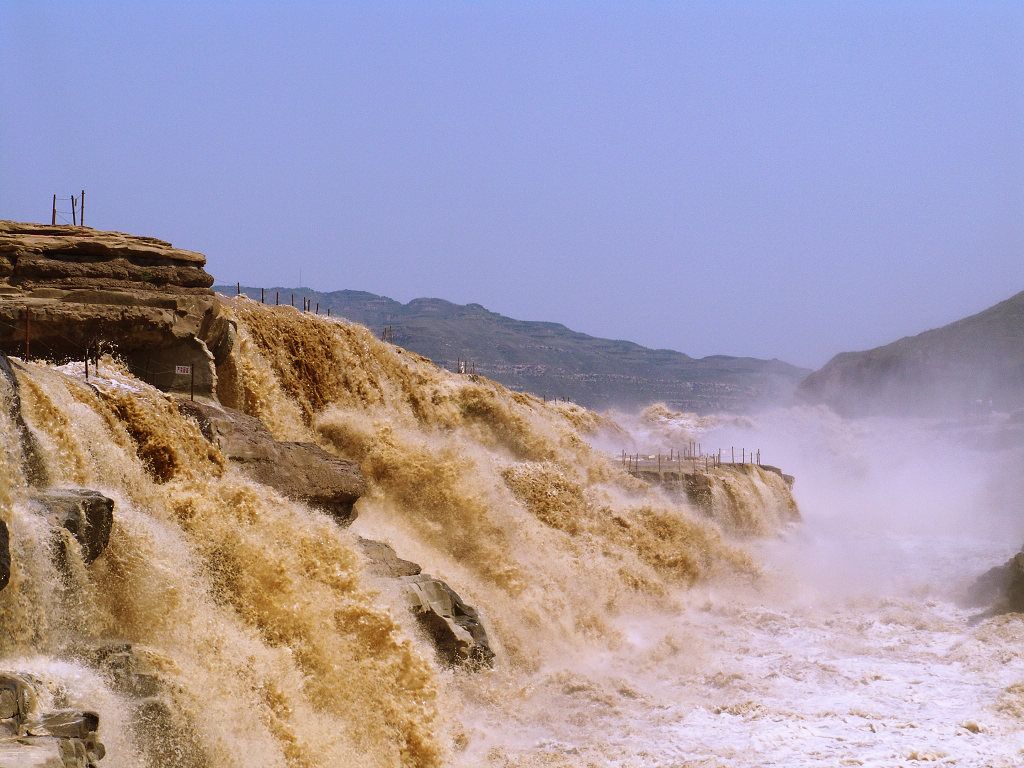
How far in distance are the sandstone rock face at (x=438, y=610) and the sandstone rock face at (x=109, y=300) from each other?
121 inches

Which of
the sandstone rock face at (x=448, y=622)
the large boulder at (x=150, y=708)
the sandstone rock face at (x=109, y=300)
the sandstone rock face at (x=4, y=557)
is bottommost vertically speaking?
the sandstone rock face at (x=448, y=622)

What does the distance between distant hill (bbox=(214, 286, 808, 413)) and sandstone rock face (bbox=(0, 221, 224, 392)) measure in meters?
72.9

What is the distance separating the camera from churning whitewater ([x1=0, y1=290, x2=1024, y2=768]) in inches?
257

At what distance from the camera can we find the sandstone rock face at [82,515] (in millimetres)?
6180

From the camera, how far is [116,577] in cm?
664

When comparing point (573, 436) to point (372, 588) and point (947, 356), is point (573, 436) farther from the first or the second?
point (947, 356)

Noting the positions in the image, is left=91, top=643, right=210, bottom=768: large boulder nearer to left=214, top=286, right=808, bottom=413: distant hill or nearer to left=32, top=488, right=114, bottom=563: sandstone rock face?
left=32, top=488, right=114, bottom=563: sandstone rock face

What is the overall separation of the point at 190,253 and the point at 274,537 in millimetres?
4841

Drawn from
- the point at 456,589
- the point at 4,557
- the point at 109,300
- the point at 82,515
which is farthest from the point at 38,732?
the point at 456,589

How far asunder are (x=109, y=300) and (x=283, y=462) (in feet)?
8.92

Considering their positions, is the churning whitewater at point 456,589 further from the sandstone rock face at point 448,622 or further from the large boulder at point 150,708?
the sandstone rock face at point 448,622

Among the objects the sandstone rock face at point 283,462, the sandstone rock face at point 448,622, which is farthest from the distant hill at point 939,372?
the sandstone rock face at point 283,462

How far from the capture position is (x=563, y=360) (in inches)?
4400

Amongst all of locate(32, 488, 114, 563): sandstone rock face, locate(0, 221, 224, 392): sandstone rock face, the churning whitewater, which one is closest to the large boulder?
the churning whitewater
